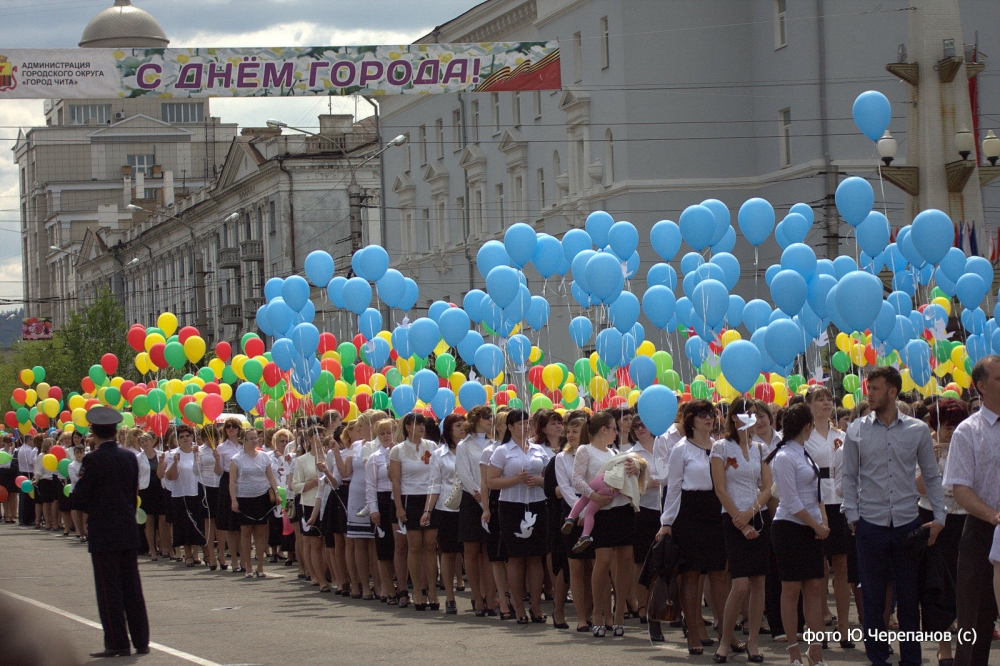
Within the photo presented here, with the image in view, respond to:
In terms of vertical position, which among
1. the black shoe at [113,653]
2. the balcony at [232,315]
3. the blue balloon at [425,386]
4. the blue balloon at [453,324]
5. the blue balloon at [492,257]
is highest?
the balcony at [232,315]

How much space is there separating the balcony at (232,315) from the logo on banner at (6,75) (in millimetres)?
42018

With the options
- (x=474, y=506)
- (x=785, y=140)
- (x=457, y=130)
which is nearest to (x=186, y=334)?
(x=474, y=506)

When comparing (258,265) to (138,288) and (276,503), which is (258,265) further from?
(276,503)

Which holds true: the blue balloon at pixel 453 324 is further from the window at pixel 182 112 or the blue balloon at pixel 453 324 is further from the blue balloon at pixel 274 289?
the window at pixel 182 112

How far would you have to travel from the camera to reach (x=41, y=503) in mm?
27922

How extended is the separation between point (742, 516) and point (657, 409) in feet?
6.67

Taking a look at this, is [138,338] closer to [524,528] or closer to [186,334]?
[186,334]

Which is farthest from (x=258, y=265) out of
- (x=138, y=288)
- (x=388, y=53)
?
(x=388, y=53)

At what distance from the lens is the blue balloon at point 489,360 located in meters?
17.0

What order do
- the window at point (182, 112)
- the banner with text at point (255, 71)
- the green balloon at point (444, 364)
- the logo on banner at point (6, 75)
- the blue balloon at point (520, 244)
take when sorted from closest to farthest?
1. the blue balloon at point (520, 244)
2. the green balloon at point (444, 364)
3. the logo on banner at point (6, 75)
4. the banner with text at point (255, 71)
5. the window at point (182, 112)

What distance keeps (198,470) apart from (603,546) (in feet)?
28.7

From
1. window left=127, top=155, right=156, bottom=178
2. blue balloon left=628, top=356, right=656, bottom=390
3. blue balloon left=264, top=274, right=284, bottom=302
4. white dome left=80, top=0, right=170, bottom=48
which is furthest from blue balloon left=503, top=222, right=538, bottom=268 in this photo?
window left=127, top=155, right=156, bottom=178

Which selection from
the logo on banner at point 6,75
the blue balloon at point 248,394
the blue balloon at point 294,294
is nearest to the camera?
the blue balloon at point 294,294

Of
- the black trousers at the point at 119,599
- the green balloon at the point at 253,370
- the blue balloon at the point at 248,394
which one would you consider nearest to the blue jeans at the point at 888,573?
the black trousers at the point at 119,599
